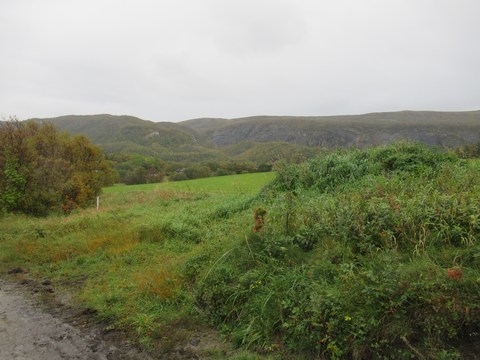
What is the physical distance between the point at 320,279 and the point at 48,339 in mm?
4313

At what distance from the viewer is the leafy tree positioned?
61.3ft

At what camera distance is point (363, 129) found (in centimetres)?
13188

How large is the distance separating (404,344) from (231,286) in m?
2.78

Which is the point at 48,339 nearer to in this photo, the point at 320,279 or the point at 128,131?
the point at 320,279

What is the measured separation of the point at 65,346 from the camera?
215 inches

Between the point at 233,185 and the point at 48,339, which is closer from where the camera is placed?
the point at 48,339

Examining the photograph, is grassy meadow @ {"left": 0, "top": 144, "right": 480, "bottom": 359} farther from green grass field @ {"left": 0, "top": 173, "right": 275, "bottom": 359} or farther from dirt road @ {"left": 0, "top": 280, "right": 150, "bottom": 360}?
dirt road @ {"left": 0, "top": 280, "right": 150, "bottom": 360}

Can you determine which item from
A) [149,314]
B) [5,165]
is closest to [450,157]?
[149,314]

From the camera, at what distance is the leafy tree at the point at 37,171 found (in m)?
18.7

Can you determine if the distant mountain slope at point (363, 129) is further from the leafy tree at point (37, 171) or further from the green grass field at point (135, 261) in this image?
the green grass field at point (135, 261)

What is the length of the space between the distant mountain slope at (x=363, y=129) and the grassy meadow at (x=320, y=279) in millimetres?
75947

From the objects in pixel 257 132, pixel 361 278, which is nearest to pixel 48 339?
pixel 361 278

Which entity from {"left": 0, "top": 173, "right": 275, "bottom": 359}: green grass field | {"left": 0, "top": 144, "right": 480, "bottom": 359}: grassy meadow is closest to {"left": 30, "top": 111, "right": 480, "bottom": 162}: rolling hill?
{"left": 0, "top": 173, "right": 275, "bottom": 359}: green grass field

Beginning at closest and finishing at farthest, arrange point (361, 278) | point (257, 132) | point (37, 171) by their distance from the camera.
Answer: point (361, 278), point (37, 171), point (257, 132)
